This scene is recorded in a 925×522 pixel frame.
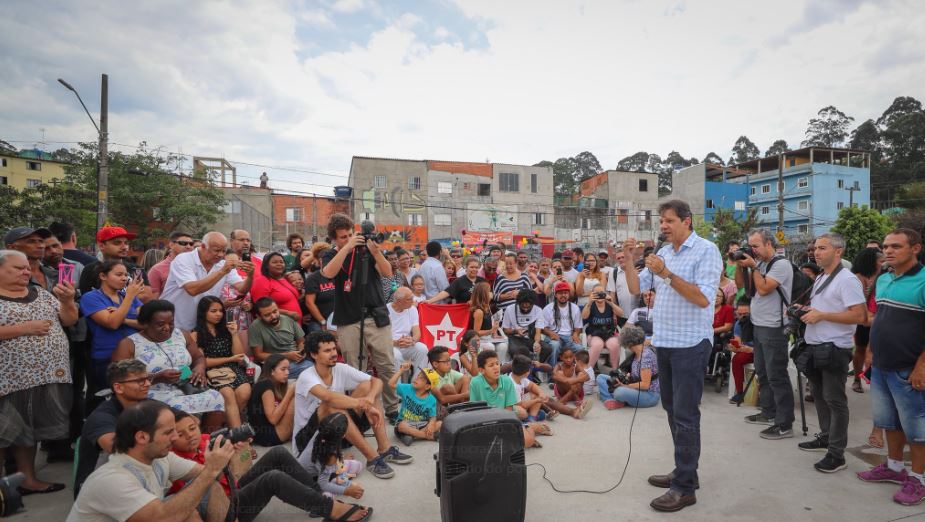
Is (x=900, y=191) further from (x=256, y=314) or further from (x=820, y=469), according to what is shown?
(x=256, y=314)

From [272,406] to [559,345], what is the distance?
400cm

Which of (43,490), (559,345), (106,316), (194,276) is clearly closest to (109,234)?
(194,276)

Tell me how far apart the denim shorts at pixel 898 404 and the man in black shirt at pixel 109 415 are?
5148 millimetres

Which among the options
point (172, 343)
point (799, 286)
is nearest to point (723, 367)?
point (799, 286)

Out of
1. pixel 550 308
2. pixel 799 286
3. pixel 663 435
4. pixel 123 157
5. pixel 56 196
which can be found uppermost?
pixel 123 157

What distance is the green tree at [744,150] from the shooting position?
212 ft

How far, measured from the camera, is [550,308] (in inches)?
278

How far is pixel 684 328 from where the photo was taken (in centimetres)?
324

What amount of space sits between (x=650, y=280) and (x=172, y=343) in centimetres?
420

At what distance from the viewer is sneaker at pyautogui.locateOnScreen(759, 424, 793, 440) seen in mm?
4523

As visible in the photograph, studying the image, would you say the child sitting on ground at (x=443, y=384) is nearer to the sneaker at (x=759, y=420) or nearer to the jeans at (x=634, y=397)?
the jeans at (x=634, y=397)

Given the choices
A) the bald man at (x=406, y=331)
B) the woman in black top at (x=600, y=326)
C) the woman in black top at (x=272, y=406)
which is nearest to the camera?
the woman in black top at (x=272, y=406)

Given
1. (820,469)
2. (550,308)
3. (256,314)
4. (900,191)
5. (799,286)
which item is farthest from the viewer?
(900,191)

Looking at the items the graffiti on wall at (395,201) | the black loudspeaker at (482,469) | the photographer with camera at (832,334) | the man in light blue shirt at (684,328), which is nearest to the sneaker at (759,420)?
the photographer with camera at (832,334)
